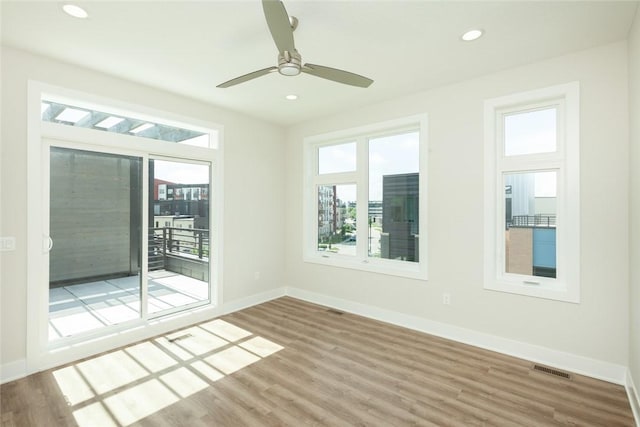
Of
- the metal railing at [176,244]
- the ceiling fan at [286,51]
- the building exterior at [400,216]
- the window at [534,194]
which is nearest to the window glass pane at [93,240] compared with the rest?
the metal railing at [176,244]

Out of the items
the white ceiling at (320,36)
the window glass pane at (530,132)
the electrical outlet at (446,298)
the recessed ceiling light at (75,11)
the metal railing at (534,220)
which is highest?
the white ceiling at (320,36)

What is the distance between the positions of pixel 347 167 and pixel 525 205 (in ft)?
7.66

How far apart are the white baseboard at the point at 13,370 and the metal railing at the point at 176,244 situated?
1.32 metres

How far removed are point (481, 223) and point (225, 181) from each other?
328 centimetres

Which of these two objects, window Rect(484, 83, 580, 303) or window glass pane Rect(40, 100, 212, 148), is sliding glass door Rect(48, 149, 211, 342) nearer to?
window glass pane Rect(40, 100, 212, 148)

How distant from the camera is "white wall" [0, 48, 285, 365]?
2.61 m

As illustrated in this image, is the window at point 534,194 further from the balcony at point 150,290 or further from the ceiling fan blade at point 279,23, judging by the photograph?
the balcony at point 150,290

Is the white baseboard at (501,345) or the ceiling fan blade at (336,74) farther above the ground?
the ceiling fan blade at (336,74)

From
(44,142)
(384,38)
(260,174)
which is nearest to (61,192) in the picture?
(44,142)

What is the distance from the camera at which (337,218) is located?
4758 mm

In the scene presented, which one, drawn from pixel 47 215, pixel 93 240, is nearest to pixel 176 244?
pixel 93 240

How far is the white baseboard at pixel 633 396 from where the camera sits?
210 centimetres

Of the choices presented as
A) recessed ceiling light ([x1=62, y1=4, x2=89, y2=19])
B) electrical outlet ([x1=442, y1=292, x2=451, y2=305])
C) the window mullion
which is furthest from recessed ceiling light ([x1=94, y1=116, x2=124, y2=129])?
electrical outlet ([x1=442, y1=292, x2=451, y2=305])

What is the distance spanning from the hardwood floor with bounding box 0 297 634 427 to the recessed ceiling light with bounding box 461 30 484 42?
9.42ft
